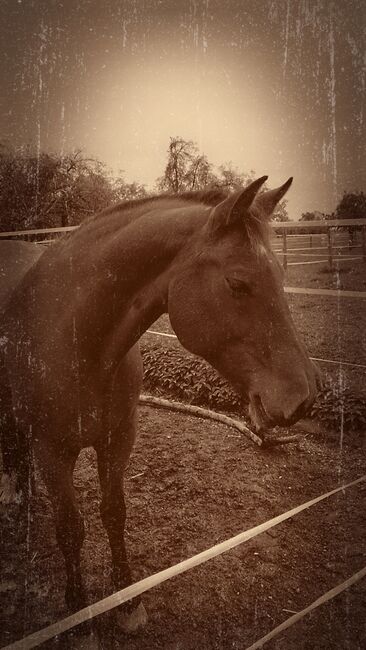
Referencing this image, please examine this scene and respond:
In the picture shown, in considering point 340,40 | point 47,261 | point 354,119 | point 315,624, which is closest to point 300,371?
point 47,261

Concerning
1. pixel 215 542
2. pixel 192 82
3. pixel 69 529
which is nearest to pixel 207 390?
pixel 215 542

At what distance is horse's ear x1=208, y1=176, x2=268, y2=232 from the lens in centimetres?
127

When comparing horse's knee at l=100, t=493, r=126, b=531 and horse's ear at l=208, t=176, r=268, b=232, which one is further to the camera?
horse's knee at l=100, t=493, r=126, b=531

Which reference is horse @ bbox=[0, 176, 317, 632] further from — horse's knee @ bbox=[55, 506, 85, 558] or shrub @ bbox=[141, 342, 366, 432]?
shrub @ bbox=[141, 342, 366, 432]

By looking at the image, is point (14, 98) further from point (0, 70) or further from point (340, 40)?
point (340, 40)

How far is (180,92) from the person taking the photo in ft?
8.13

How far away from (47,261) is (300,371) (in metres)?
1.20

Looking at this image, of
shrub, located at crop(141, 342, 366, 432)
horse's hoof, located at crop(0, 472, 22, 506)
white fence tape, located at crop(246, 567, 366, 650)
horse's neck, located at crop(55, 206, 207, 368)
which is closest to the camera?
horse's neck, located at crop(55, 206, 207, 368)

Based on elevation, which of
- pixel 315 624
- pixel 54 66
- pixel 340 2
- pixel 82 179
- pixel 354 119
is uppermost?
pixel 340 2

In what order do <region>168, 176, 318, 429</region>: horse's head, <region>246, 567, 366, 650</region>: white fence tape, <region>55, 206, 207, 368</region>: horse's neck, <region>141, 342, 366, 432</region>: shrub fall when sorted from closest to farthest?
<region>168, 176, 318, 429</region>: horse's head → <region>55, 206, 207, 368</region>: horse's neck → <region>246, 567, 366, 650</region>: white fence tape → <region>141, 342, 366, 432</region>: shrub

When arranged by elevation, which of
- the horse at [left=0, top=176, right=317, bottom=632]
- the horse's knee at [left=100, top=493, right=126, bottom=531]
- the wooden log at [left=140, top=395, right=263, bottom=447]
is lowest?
the wooden log at [left=140, top=395, right=263, bottom=447]

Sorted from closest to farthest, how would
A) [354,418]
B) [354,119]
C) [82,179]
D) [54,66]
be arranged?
[54,66] < [354,119] < [82,179] < [354,418]

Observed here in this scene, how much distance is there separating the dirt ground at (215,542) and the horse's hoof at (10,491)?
0.07 meters

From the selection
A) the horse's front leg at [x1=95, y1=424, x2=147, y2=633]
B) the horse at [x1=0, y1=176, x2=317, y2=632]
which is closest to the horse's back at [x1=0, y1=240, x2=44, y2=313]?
the horse at [x1=0, y1=176, x2=317, y2=632]
